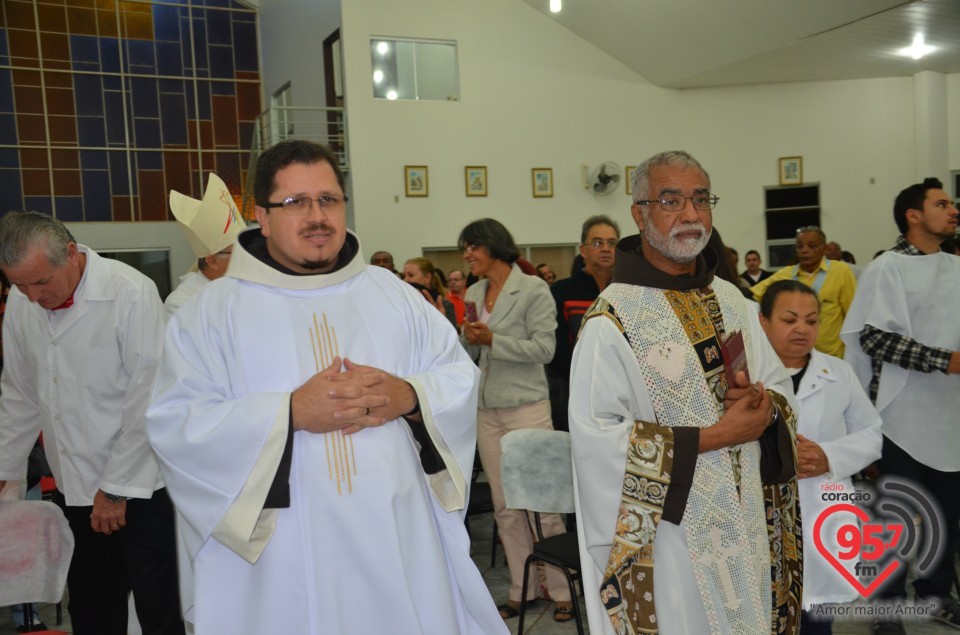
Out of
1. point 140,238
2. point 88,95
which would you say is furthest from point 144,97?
point 140,238

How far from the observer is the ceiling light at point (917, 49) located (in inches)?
420

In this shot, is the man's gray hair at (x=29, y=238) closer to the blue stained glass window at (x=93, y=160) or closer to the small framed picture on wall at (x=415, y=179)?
the small framed picture on wall at (x=415, y=179)

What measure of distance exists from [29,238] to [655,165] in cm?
209

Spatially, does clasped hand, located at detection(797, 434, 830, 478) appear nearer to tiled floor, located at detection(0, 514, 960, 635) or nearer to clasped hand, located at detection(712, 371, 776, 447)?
clasped hand, located at detection(712, 371, 776, 447)

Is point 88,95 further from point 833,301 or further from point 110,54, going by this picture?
point 833,301

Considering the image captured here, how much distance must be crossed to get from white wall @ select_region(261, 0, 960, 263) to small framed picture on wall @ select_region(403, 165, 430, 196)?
90mm

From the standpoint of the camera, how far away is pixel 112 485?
293 centimetres

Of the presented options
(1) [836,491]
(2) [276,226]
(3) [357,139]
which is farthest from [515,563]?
(3) [357,139]

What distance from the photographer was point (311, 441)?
6.53 feet

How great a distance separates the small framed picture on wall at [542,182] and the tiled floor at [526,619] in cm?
730

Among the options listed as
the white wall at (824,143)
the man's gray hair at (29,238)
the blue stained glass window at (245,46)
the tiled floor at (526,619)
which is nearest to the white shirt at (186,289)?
the man's gray hair at (29,238)

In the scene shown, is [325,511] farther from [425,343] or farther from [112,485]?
[112,485]

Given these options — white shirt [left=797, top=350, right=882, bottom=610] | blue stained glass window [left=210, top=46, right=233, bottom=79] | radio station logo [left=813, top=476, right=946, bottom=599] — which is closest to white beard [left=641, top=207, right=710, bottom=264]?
white shirt [left=797, top=350, right=882, bottom=610]

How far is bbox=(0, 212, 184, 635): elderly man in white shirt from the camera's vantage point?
2.96 meters
